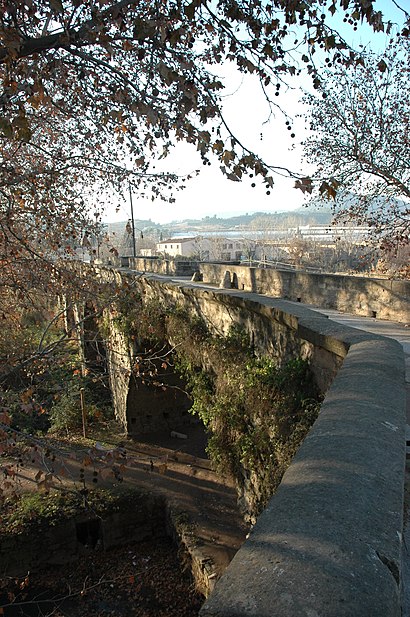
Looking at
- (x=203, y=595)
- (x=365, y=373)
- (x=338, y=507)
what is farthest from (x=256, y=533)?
(x=203, y=595)

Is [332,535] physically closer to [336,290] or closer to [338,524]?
[338,524]

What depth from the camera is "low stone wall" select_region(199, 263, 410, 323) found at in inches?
285

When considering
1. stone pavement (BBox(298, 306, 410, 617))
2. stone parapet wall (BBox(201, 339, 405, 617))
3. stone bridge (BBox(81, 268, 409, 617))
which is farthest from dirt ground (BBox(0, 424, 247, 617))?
stone parapet wall (BBox(201, 339, 405, 617))

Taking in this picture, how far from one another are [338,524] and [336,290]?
752 centimetres

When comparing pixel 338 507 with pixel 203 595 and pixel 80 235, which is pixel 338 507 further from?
pixel 203 595

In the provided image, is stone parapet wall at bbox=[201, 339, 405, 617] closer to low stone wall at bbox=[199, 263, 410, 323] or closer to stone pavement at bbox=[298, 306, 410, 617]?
stone pavement at bbox=[298, 306, 410, 617]

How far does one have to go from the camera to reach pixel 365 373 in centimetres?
267

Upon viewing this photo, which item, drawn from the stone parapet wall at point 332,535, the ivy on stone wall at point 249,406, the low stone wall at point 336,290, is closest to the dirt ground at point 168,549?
the ivy on stone wall at point 249,406

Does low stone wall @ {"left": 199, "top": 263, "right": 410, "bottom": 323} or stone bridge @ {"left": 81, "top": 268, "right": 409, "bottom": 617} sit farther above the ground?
stone bridge @ {"left": 81, "top": 268, "right": 409, "bottom": 617}

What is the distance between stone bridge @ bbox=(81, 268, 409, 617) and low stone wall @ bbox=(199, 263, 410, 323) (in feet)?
15.9

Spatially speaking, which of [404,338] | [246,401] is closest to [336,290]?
[404,338]

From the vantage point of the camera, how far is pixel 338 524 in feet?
4.27

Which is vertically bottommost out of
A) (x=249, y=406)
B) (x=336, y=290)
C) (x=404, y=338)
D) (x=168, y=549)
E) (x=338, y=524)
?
(x=168, y=549)

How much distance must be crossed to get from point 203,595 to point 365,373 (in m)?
7.50
